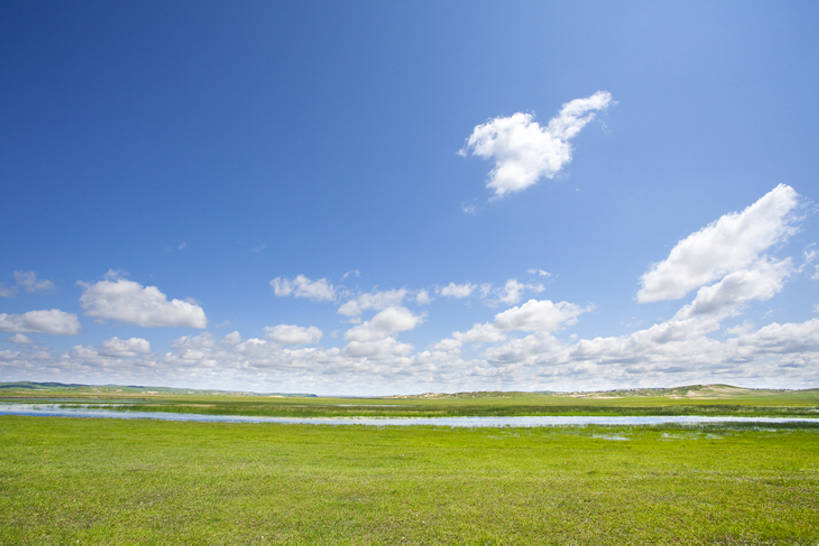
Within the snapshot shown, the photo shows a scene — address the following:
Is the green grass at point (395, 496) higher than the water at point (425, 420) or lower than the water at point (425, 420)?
higher

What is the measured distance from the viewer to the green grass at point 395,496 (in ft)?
38.2

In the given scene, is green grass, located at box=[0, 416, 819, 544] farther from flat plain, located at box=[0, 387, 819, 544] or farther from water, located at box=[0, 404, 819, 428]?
water, located at box=[0, 404, 819, 428]

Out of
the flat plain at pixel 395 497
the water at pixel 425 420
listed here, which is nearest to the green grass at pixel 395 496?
the flat plain at pixel 395 497

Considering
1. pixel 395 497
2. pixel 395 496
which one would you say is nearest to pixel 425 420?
pixel 395 496

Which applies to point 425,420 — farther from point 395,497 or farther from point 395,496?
point 395,497

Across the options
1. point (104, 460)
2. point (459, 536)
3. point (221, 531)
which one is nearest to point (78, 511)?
point (221, 531)

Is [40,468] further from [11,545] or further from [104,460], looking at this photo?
[11,545]

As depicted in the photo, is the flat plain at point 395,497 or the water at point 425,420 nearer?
the flat plain at point 395,497

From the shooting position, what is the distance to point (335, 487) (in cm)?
1658

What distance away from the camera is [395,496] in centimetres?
1534

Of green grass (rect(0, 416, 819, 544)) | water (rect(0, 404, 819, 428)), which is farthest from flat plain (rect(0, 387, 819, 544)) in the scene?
water (rect(0, 404, 819, 428))

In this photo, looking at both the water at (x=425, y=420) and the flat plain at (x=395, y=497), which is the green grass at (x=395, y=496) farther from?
the water at (x=425, y=420)

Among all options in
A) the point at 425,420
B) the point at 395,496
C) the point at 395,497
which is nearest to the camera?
the point at 395,497

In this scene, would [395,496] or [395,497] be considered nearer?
[395,497]
